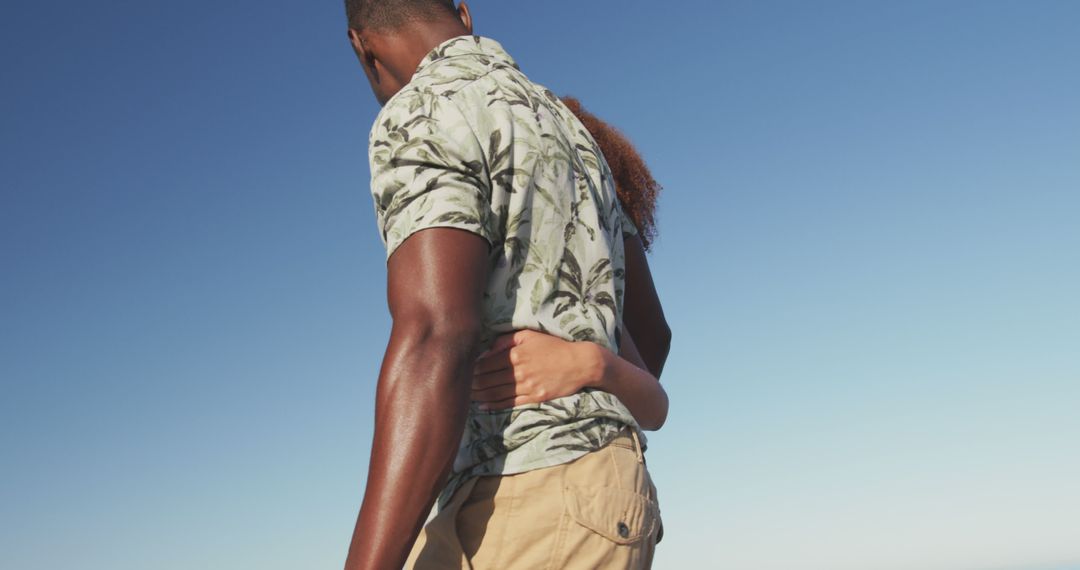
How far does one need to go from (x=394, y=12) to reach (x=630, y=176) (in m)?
1.68

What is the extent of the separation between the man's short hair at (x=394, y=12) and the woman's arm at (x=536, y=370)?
0.98 metres

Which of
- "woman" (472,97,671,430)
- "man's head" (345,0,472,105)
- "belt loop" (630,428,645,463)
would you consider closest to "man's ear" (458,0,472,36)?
"man's head" (345,0,472,105)

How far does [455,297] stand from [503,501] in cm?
49

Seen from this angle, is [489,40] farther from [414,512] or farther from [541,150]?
[414,512]

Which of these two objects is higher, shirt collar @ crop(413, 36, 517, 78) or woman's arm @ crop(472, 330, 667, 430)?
shirt collar @ crop(413, 36, 517, 78)

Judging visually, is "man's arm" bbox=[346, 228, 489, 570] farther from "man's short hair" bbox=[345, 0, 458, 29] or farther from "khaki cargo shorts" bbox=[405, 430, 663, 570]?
"man's short hair" bbox=[345, 0, 458, 29]

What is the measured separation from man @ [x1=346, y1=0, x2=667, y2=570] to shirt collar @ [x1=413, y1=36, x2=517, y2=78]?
0.01 meters

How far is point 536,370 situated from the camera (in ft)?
7.74

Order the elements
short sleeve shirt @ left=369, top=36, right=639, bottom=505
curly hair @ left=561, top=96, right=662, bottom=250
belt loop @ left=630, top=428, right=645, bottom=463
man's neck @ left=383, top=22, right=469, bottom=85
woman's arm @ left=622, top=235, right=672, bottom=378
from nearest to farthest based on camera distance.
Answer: short sleeve shirt @ left=369, top=36, right=639, bottom=505 < belt loop @ left=630, top=428, right=645, bottom=463 < man's neck @ left=383, top=22, right=469, bottom=85 < woman's arm @ left=622, top=235, right=672, bottom=378 < curly hair @ left=561, top=96, right=662, bottom=250

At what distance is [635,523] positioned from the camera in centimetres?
246

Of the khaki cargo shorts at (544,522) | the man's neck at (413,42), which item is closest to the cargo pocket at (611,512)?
the khaki cargo shorts at (544,522)

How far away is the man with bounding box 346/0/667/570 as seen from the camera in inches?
82.3

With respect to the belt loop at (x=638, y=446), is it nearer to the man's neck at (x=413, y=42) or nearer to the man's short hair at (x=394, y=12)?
the man's neck at (x=413, y=42)

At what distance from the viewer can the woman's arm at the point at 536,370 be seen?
2.36 m
